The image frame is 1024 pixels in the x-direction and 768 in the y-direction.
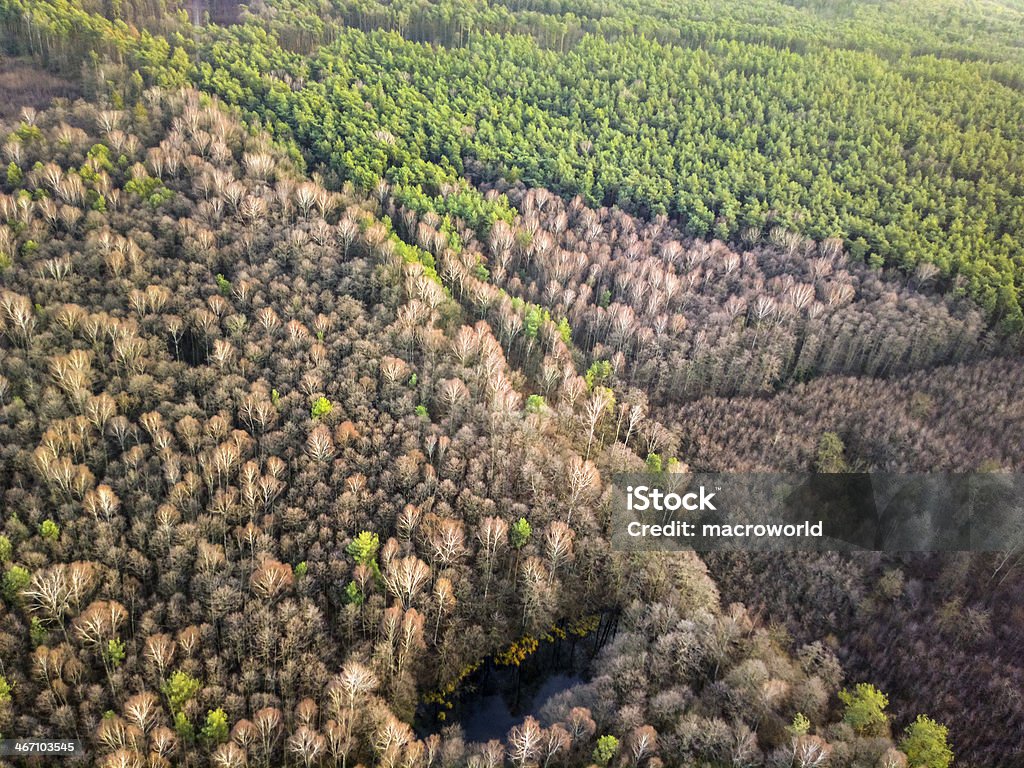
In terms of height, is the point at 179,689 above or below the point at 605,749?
A: above

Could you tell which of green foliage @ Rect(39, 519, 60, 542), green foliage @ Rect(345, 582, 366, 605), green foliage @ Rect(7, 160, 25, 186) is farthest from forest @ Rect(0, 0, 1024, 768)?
green foliage @ Rect(39, 519, 60, 542)

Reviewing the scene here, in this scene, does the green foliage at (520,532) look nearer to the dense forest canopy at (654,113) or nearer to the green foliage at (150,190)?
the dense forest canopy at (654,113)

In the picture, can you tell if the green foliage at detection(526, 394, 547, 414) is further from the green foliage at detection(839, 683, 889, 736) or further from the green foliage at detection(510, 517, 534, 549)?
the green foliage at detection(839, 683, 889, 736)

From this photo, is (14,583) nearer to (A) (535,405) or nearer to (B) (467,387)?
(B) (467,387)

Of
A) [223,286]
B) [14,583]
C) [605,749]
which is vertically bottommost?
[605,749]

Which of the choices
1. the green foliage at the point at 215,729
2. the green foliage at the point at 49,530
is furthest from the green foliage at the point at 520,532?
the green foliage at the point at 49,530

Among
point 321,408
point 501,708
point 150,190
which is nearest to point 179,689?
point 501,708
